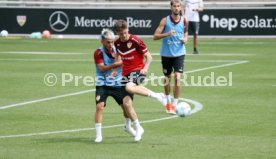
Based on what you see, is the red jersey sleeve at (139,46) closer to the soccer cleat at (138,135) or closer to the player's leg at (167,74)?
the soccer cleat at (138,135)

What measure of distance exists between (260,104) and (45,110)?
484 centimetres

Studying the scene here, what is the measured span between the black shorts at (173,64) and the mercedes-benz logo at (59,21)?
854 inches

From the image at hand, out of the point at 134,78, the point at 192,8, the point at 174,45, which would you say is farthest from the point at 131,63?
the point at 192,8

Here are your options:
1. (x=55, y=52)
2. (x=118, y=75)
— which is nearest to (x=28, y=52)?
(x=55, y=52)

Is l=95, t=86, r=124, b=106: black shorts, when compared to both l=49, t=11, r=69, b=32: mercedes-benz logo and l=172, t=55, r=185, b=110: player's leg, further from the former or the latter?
l=49, t=11, r=69, b=32: mercedes-benz logo

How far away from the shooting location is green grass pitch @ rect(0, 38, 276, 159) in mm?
12367

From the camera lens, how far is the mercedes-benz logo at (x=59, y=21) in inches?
1540

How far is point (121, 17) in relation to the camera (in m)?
38.7

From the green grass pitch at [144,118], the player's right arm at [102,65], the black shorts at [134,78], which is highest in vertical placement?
the player's right arm at [102,65]

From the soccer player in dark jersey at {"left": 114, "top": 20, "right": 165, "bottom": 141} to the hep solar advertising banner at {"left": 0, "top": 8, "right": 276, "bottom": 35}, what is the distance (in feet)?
76.9

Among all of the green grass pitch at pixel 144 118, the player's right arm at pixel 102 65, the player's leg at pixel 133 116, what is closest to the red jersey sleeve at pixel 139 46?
the player's right arm at pixel 102 65

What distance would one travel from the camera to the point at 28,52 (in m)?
31.8

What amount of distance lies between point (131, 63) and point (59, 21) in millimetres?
25502

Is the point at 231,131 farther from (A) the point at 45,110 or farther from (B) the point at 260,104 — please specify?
(A) the point at 45,110
